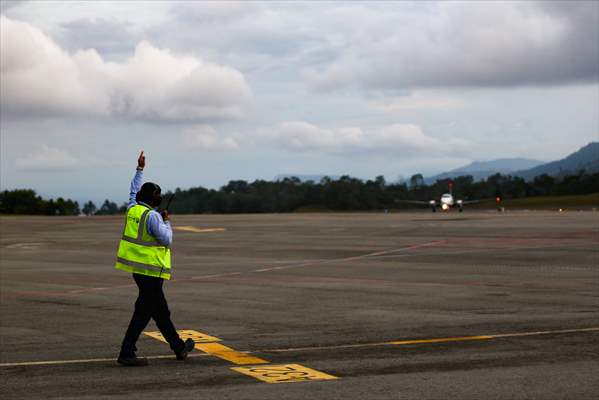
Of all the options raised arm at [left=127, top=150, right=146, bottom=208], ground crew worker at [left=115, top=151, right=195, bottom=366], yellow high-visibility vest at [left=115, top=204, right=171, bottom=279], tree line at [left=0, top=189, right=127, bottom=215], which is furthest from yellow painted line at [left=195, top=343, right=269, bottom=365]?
tree line at [left=0, top=189, right=127, bottom=215]

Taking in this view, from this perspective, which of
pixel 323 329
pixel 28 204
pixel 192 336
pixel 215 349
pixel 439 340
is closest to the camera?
pixel 215 349

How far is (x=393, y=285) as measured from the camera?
20453mm

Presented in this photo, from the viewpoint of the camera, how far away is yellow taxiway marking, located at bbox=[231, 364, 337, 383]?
9250 mm

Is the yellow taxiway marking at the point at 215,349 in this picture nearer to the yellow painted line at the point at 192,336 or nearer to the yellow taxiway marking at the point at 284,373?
the yellow painted line at the point at 192,336

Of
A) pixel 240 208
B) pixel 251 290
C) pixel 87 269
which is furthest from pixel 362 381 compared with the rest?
pixel 240 208

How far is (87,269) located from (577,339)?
1854cm

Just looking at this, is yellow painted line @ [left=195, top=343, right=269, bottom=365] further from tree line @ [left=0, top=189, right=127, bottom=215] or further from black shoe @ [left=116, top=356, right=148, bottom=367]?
tree line @ [left=0, top=189, right=127, bottom=215]

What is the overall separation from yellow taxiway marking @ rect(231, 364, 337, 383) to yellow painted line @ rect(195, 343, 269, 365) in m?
0.41

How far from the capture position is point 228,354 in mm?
10961

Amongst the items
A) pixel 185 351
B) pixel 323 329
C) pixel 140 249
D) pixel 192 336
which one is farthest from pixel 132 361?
pixel 323 329

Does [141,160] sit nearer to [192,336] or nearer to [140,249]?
[140,249]

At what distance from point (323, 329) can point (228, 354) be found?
255cm

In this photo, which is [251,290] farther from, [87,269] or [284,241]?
[284,241]

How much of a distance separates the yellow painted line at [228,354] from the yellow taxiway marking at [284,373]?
0.41 m
